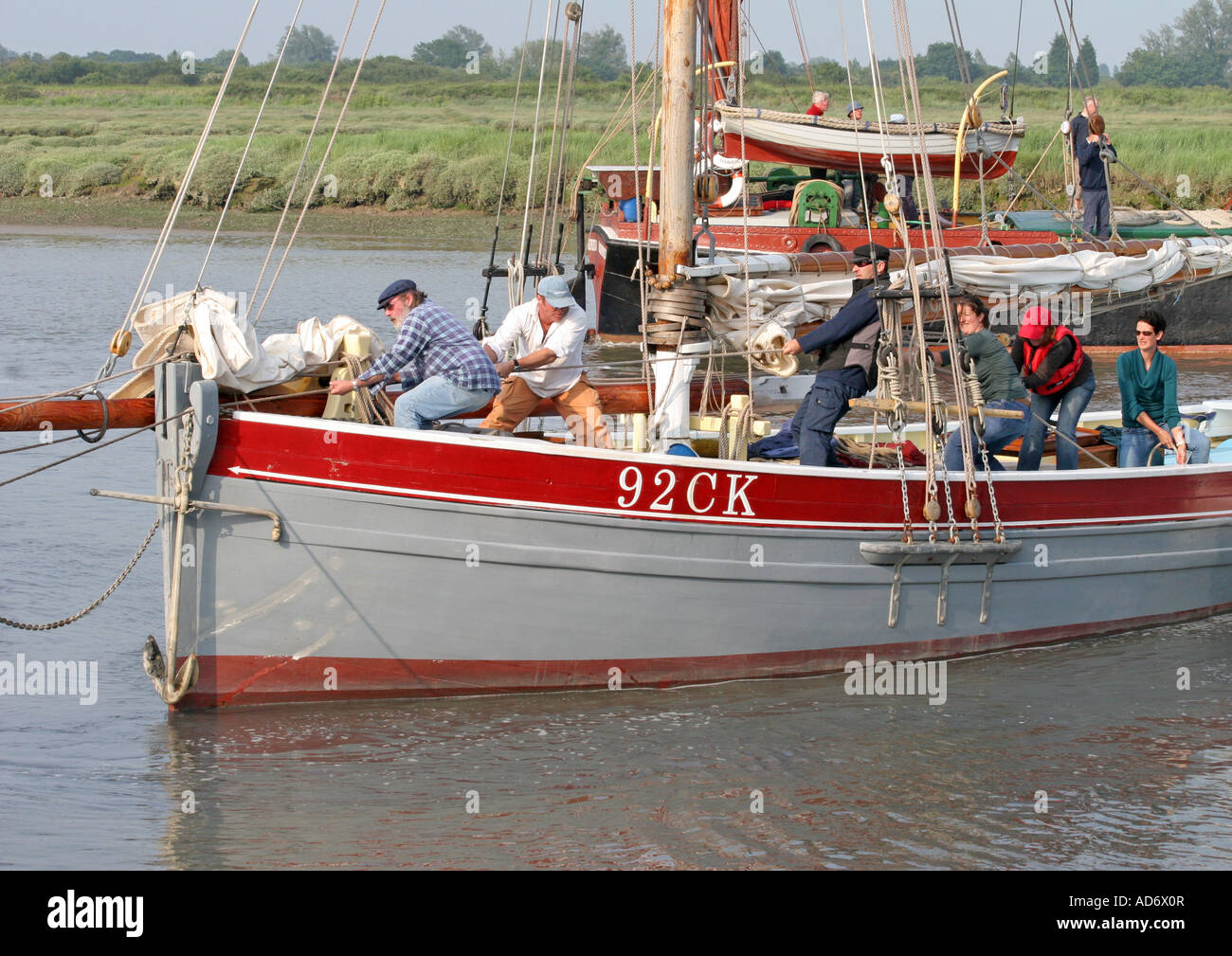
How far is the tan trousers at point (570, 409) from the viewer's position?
800 centimetres

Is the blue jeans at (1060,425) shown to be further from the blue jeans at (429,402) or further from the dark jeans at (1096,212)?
the dark jeans at (1096,212)

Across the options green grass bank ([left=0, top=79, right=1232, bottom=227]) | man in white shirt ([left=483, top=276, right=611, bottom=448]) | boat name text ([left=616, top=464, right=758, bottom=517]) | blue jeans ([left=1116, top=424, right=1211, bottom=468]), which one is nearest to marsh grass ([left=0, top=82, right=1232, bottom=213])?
green grass bank ([left=0, top=79, right=1232, bottom=227])

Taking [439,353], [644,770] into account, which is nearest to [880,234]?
[439,353]

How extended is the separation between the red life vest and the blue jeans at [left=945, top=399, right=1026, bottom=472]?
0.37 m

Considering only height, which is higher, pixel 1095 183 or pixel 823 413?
pixel 1095 183

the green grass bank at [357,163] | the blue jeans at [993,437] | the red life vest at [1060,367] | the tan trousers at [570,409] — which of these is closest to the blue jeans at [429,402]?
the tan trousers at [570,409]

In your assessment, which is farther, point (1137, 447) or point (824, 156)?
point (824, 156)

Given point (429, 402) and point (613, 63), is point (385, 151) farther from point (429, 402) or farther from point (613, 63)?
point (613, 63)

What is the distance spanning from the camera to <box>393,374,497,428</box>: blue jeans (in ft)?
23.9

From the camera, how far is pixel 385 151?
39.9 metres

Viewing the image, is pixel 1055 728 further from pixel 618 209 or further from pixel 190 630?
pixel 618 209

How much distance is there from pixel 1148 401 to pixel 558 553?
→ 4185 millimetres

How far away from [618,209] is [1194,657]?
44.9 ft

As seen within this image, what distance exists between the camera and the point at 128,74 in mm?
74250
